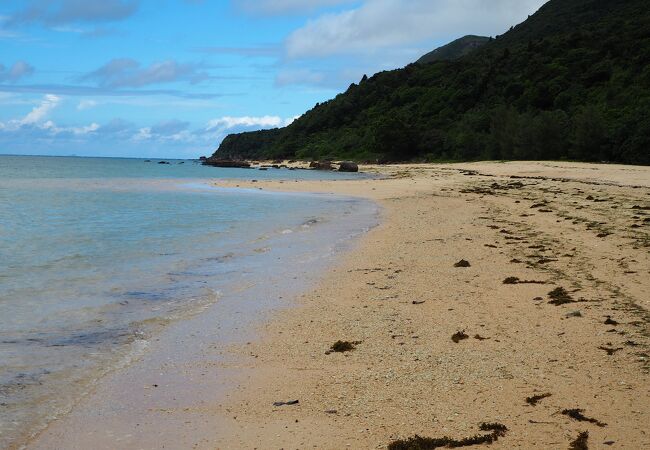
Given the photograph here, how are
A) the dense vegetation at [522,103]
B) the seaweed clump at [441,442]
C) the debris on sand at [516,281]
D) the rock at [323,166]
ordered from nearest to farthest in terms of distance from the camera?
the seaweed clump at [441,442], the debris on sand at [516,281], the dense vegetation at [522,103], the rock at [323,166]

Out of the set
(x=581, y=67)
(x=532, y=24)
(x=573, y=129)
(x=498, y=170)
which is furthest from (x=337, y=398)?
(x=532, y=24)

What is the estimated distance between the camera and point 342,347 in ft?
19.6

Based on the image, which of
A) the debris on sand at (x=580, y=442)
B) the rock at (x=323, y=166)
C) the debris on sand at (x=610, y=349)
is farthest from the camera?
the rock at (x=323, y=166)

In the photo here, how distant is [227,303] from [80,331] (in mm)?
2159

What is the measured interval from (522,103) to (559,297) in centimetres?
7465

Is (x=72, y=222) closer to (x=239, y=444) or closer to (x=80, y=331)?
(x=80, y=331)

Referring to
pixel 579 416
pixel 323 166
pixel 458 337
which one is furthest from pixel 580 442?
pixel 323 166

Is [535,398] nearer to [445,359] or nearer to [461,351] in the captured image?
[445,359]

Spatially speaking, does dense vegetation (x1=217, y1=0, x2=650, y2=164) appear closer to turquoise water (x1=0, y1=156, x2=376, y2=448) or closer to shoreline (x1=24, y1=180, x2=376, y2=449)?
turquoise water (x1=0, y1=156, x2=376, y2=448)

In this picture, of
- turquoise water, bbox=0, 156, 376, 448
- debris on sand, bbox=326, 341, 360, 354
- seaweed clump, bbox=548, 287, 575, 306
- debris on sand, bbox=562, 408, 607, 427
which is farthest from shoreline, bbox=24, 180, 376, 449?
seaweed clump, bbox=548, 287, 575, 306

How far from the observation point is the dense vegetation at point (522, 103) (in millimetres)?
52969

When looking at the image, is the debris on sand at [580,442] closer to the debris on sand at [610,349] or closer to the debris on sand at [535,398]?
the debris on sand at [535,398]

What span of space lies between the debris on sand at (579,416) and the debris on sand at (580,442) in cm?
21

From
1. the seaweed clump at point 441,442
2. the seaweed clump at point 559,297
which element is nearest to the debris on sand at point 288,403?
the seaweed clump at point 441,442
